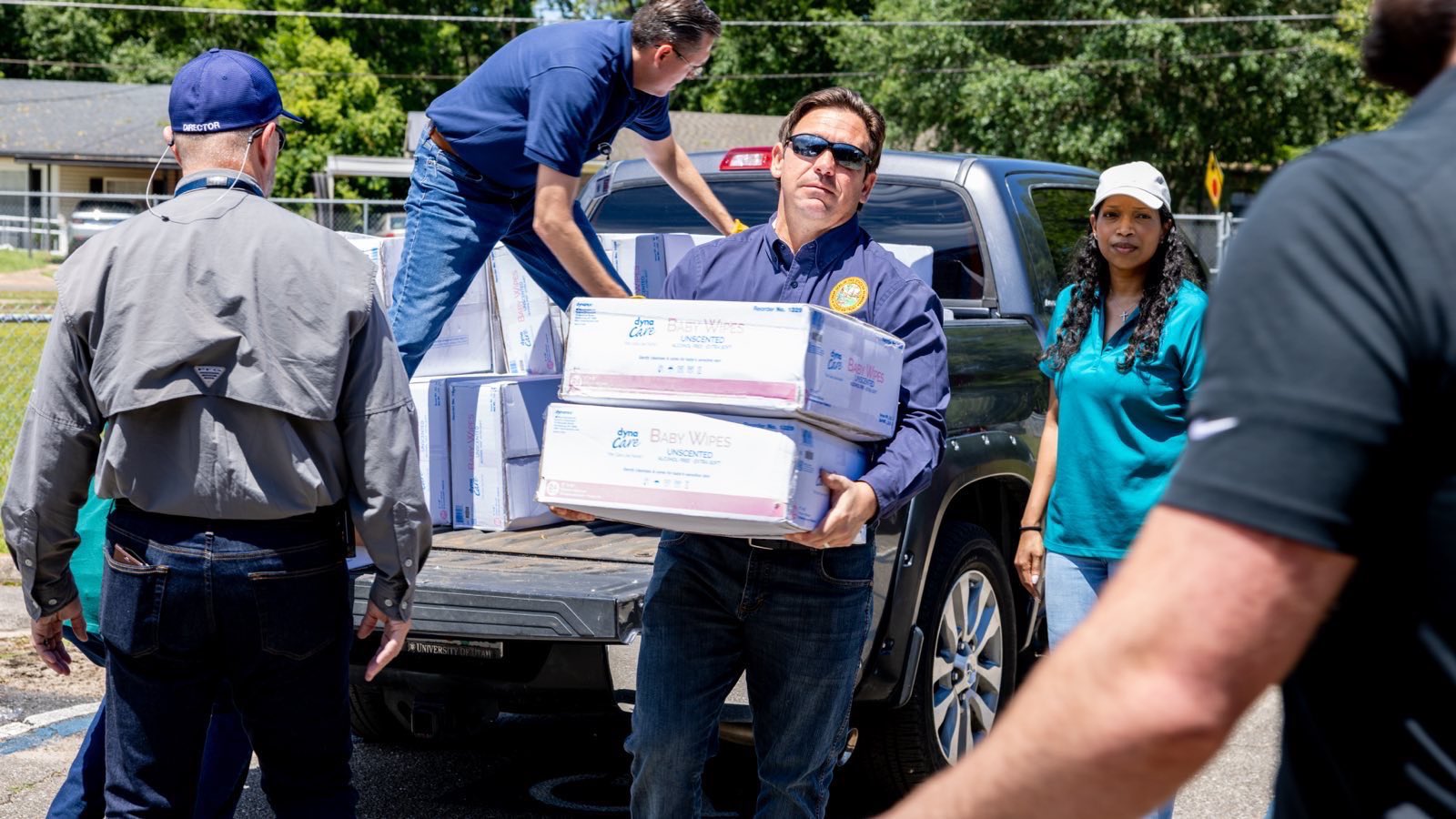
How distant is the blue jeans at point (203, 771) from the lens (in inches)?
140

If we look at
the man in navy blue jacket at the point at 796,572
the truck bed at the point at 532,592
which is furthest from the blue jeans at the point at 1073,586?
the truck bed at the point at 532,592

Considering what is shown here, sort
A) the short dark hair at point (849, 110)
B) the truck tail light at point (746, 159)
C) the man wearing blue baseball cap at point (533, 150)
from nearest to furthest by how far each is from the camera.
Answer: the short dark hair at point (849, 110) → the man wearing blue baseball cap at point (533, 150) → the truck tail light at point (746, 159)

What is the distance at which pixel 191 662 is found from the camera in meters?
2.99

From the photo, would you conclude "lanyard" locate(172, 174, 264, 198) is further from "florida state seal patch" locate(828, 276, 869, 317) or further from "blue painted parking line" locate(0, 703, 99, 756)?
"blue painted parking line" locate(0, 703, 99, 756)

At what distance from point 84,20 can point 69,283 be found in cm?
5795

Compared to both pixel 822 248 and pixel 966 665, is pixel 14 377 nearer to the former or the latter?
pixel 966 665

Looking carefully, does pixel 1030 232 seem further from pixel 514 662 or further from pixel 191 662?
pixel 191 662

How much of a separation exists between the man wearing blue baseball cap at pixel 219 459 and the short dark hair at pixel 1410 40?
2.19 meters

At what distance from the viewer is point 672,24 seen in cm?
471

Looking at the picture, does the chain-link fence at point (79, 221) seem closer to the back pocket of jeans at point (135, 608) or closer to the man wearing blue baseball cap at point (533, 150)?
the man wearing blue baseball cap at point (533, 150)

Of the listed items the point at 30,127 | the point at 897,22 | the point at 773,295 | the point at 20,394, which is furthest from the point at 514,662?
the point at 30,127

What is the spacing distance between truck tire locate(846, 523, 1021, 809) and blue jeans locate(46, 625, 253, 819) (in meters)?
1.69

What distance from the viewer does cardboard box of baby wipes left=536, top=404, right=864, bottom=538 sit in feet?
9.50

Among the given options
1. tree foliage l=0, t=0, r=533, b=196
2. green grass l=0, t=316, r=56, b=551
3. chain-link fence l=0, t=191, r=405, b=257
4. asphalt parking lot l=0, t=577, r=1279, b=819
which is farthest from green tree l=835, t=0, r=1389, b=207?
asphalt parking lot l=0, t=577, r=1279, b=819
